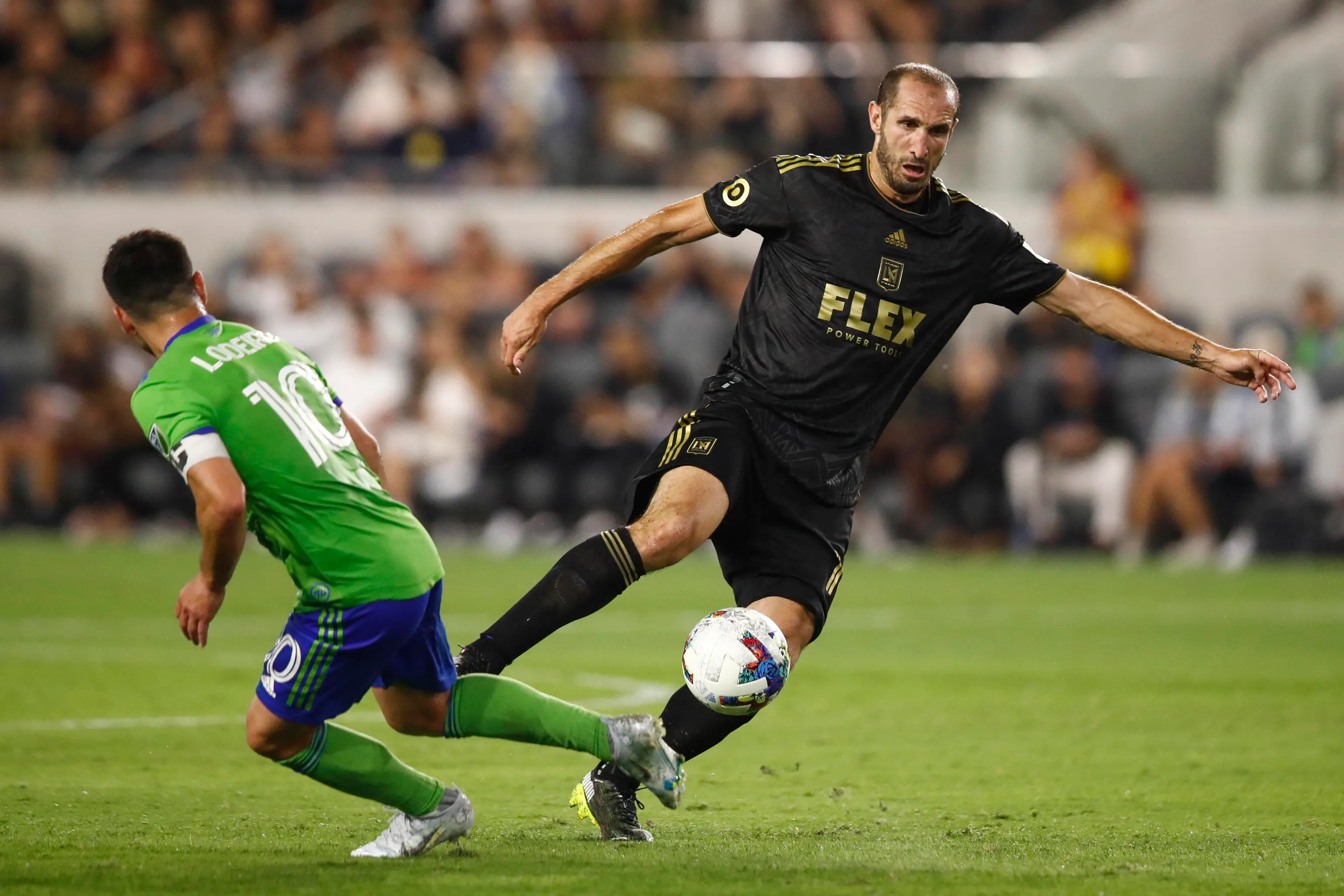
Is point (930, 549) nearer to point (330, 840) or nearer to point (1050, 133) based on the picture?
point (1050, 133)

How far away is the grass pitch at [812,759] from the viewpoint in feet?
17.4

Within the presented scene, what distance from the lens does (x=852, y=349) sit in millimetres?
6406

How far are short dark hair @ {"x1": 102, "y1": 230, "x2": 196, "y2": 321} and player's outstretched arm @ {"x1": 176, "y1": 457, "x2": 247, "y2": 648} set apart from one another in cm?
57

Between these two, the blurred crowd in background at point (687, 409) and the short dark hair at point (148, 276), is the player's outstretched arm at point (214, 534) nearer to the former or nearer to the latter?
the short dark hair at point (148, 276)

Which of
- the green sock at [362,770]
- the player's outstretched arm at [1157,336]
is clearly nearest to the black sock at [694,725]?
the green sock at [362,770]

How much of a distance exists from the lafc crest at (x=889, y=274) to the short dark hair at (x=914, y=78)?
1.76 feet

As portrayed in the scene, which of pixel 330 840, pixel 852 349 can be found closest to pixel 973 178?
pixel 852 349

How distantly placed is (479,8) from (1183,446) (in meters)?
9.16

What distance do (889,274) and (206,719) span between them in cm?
419

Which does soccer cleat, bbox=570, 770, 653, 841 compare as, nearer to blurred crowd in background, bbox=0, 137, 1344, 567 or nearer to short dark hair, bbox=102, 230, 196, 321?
short dark hair, bbox=102, 230, 196, 321

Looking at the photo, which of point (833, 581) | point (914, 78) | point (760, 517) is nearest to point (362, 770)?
point (760, 517)

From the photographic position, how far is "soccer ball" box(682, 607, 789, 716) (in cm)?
586

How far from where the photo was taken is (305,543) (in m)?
5.20

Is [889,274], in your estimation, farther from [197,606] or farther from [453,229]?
[453,229]
